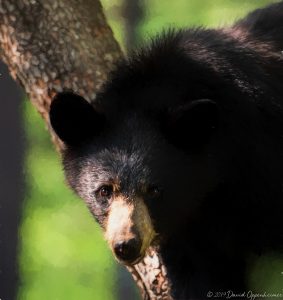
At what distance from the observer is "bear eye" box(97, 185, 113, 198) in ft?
10.4

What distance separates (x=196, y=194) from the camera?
3254 millimetres

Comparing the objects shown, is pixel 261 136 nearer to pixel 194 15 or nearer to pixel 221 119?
pixel 221 119

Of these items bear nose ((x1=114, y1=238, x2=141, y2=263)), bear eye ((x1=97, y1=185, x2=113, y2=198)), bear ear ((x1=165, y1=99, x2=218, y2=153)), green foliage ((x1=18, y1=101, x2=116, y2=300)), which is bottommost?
green foliage ((x1=18, y1=101, x2=116, y2=300))

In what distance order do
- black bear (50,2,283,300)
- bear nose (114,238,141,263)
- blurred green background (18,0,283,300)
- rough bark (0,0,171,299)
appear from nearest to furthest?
bear nose (114,238,141,263)
black bear (50,2,283,300)
rough bark (0,0,171,299)
blurred green background (18,0,283,300)

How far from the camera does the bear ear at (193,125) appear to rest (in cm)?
304

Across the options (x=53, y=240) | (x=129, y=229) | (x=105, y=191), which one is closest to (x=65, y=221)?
(x=53, y=240)

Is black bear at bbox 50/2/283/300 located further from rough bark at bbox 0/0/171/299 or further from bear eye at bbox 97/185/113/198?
rough bark at bbox 0/0/171/299

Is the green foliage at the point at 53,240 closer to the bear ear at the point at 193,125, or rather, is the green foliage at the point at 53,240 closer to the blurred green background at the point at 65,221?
the blurred green background at the point at 65,221

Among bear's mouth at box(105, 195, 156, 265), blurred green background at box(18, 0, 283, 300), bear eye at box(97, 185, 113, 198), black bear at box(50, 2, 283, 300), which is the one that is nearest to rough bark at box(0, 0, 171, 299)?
black bear at box(50, 2, 283, 300)

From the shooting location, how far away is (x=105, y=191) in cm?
320

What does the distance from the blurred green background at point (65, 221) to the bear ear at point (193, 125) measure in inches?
72.7

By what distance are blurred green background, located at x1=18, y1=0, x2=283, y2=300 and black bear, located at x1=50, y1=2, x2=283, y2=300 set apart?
1589 mm

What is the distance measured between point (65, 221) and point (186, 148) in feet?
6.88

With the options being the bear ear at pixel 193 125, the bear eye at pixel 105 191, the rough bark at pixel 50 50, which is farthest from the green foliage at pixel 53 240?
the bear ear at pixel 193 125
